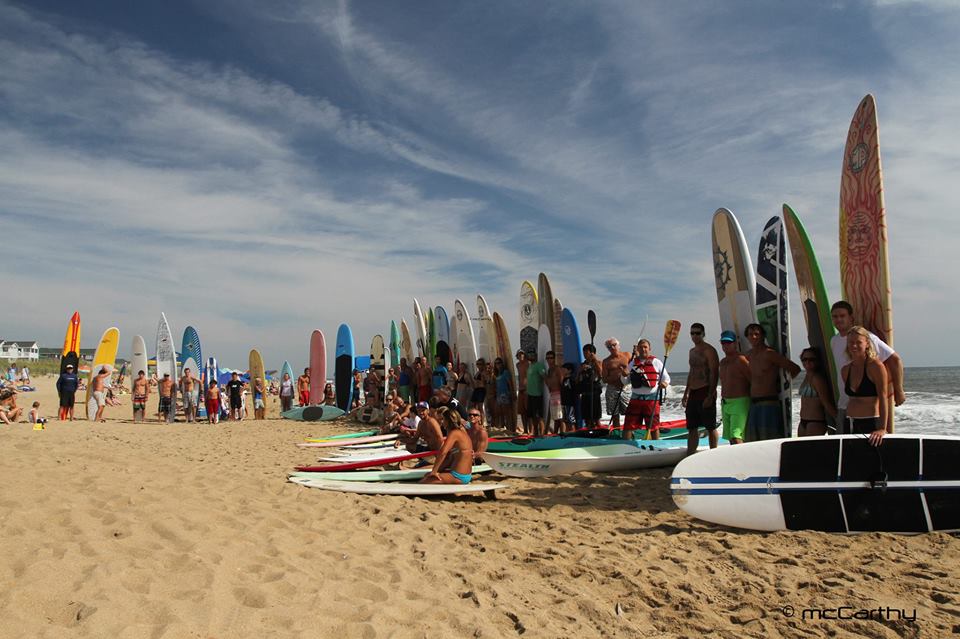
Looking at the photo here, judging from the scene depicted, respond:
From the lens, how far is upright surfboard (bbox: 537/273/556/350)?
1005 centimetres

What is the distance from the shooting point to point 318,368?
15.7 metres

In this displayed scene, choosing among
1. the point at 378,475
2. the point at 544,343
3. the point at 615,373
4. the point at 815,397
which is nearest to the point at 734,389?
the point at 815,397

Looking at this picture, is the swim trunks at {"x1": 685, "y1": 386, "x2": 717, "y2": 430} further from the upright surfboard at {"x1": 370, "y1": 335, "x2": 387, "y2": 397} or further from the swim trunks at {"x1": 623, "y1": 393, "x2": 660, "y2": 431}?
the upright surfboard at {"x1": 370, "y1": 335, "x2": 387, "y2": 397}

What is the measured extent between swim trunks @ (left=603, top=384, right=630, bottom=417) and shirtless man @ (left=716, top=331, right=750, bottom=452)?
2226 millimetres

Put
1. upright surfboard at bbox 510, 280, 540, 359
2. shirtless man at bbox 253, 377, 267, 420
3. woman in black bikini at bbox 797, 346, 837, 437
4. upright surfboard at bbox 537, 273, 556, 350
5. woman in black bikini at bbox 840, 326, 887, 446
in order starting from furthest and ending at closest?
shirtless man at bbox 253, 377, 267, 420, upright surfboard at bbox 510, 280, 540, 359, upright surfboard at bbox 537, 273, 556, 350, woman in black bikini at bbox 797, 346, 837, 437, woman in black bikini at bbox 840, 326, 887, 446

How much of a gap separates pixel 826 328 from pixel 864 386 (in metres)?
1.36

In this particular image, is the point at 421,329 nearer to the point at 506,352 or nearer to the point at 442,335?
the point at 442,335

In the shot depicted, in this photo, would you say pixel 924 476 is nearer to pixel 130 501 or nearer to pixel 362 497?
pixel 362 497

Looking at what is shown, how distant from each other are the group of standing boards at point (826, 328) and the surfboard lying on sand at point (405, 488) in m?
2.25

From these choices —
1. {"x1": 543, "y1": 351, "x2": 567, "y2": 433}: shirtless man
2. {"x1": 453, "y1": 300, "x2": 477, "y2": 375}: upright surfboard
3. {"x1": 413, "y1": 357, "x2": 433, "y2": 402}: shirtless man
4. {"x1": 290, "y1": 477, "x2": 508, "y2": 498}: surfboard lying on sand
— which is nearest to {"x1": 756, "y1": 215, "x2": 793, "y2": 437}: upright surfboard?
{"x1": 290, "y1": 477, "x2": 508, "y2": 498}: surfboard lying on sand

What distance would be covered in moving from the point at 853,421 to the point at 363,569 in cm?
330

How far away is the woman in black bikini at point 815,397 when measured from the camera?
5.10 metres

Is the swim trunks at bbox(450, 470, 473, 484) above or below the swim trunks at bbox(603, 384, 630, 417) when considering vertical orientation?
below

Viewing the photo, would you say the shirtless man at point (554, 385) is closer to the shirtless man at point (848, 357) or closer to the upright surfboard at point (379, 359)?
the shirtless man at point (848, 357)
